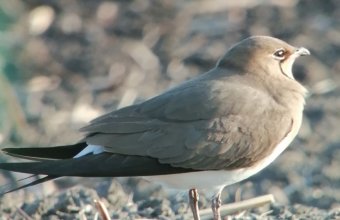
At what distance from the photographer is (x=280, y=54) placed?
22.6 ft

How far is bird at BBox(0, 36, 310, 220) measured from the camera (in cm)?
621

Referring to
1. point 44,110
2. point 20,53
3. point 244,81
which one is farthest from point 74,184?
point 244,81

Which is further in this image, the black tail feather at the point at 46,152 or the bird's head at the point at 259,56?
the bird's head at the point at 259,56

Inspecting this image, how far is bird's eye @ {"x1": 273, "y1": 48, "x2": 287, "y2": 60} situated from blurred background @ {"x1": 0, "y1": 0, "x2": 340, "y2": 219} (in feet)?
6.14

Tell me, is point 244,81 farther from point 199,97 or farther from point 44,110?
point 44,110

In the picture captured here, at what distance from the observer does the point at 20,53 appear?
37.2 ft

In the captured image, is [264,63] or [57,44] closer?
[264,63]

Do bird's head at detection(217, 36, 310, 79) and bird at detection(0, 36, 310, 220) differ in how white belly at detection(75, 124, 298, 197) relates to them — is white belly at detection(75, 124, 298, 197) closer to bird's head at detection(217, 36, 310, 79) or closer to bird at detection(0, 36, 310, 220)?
bird at detection(0, 36, 310, 220)

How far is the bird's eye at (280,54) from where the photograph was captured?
22.6 ft

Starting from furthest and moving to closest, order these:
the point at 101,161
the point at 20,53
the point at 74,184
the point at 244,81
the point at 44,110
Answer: the point at 20,53
the point at 44,110
the point at 74,184
the point at 244,81
the point at 101,161

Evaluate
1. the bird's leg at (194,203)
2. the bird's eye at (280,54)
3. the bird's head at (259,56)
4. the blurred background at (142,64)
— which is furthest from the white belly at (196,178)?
the blurred background at (142,64)

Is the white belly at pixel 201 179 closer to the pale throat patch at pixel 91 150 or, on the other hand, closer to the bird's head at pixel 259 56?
the pale throat patch at pixel 91 150

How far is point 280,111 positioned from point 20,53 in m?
5.31

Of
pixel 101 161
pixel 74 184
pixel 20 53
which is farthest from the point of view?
pixel 20 53
